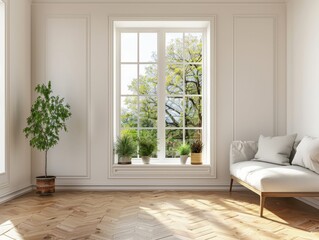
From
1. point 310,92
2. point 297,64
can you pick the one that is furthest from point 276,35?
point 310,92

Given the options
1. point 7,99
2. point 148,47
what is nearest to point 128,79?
point 148,47

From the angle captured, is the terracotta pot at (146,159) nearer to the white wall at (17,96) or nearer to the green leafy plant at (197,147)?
the green leafy plant at (197,147)

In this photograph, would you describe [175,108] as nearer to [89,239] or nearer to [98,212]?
[98,212]

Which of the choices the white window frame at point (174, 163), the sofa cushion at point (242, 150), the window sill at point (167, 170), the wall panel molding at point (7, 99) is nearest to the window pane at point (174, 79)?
the white window frame at point (174, 163)

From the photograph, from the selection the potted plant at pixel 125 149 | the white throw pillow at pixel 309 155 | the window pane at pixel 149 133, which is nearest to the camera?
the white throw pillow at pixel 309 155

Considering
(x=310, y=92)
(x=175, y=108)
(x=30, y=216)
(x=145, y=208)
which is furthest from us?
(x=175, y=108)

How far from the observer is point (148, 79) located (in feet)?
19.0

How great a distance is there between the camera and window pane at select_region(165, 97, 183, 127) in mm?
5766

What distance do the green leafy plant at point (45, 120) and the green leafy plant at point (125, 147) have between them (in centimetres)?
82

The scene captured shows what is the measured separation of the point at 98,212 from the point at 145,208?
0.53m

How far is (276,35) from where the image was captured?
5441 millimetres

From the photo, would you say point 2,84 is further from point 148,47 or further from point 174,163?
point 174,163

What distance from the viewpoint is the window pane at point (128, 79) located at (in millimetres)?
5785

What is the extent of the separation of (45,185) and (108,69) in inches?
72.8
